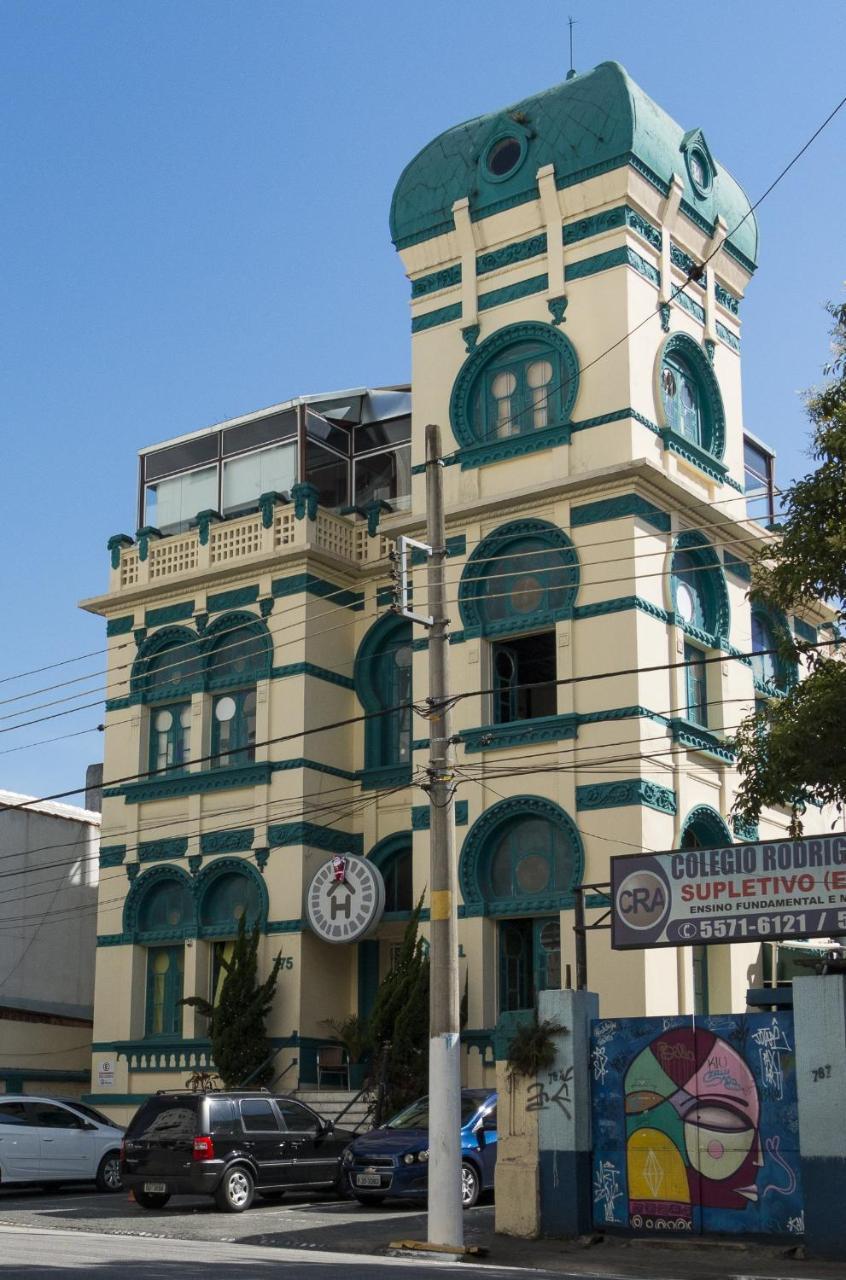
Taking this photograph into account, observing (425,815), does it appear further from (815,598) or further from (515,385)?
(815,598)

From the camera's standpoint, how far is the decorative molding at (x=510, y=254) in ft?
103

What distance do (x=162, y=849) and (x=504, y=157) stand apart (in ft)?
51.4

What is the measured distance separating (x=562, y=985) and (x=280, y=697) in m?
8.55

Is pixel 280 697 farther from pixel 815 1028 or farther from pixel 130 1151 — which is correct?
pixel 815 1028

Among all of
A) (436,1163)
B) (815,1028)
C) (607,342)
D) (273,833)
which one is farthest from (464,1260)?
(607,342)

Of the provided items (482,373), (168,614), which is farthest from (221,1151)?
(482,373)

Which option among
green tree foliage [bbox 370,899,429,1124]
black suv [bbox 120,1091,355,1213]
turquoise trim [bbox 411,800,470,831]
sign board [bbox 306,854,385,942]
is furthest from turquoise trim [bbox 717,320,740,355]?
black suv [bbox 120,1091,355,1213]

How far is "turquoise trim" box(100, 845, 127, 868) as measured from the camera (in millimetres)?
34906

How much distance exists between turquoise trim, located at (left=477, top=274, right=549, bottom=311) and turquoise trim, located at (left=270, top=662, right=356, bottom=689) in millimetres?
7852

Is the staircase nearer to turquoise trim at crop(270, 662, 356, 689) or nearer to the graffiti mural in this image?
turquoise trim at crop(270, 662, 356, 689)

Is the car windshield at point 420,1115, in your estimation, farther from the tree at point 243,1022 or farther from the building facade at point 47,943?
the building facade at point 47,943

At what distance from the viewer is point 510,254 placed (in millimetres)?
31719

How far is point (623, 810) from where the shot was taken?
91.7 ft

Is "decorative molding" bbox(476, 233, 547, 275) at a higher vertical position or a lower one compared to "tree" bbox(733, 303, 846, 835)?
higher
